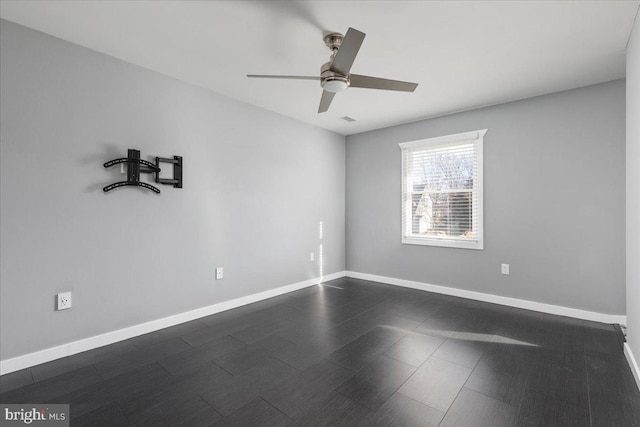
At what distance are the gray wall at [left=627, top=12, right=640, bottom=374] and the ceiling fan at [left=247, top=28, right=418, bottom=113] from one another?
5.04 feet

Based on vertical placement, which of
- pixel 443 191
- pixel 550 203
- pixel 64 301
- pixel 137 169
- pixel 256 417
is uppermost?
pixel 137 169

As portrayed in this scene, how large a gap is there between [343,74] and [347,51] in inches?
9.7

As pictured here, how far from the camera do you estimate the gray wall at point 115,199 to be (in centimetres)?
225

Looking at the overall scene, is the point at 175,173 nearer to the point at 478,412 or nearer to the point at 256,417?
the point at 256,417

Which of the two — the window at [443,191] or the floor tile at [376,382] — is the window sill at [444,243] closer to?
the window at [443,191]

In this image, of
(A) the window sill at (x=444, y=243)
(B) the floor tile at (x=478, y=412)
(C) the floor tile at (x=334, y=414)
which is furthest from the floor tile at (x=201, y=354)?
(A) the window sill at (x=444, y=243)

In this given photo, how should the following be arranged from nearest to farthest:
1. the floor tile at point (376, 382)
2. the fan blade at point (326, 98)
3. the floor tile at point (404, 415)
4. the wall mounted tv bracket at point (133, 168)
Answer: the floor tile at point (404, 415)
the floor tile at point (376, 382)
the fan blade at point (326, 98)
the wall mounted tv bracket at point (133, 168)

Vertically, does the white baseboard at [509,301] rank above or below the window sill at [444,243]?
below

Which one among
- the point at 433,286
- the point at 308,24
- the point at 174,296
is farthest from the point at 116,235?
the point at 433,286

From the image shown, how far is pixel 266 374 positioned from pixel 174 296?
4.95ft

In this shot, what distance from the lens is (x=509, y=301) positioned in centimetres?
372

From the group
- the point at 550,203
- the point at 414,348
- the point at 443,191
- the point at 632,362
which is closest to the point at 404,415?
the point at 414,348

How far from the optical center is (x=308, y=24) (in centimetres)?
224

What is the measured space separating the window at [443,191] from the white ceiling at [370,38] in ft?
2.90
